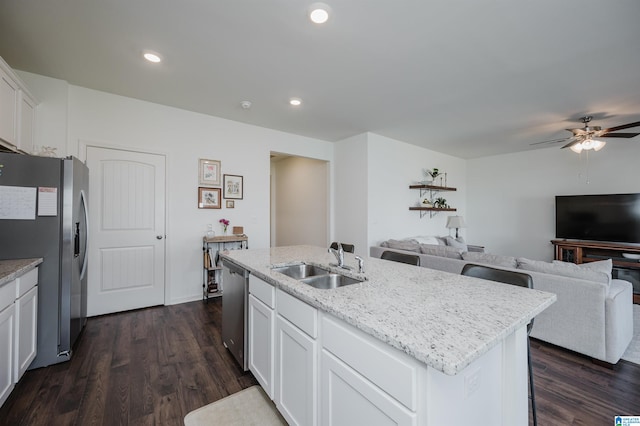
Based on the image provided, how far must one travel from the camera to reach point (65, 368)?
7.16 feet

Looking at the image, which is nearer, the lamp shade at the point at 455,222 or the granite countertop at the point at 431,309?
the granite countertop at the point at 431,309

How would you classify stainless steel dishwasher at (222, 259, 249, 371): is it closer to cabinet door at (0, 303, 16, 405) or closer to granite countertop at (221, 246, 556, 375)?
granite countertop at (221, 246, 556, 375)

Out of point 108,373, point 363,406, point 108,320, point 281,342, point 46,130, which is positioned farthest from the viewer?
point 108,320

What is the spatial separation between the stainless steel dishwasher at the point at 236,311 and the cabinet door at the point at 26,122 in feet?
7.28

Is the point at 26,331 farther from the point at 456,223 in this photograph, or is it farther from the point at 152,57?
the point at 456,223

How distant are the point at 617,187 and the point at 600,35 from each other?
4138 mm

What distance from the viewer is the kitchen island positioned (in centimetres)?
86

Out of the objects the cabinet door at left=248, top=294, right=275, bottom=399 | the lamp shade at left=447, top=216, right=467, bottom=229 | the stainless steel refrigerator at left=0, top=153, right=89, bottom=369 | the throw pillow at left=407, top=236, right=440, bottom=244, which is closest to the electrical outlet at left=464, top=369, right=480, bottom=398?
the cabinet door at left=248, top=294, right=275, bottom=399

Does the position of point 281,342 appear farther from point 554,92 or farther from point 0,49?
point 554,92

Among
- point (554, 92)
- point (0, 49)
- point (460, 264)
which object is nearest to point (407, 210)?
point (460, 264)

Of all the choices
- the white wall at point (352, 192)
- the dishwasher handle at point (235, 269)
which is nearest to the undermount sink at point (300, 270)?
the dishwasher handle at point (235, 269)

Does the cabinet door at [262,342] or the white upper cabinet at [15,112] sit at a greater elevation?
the white upper cabinet at [15,112]

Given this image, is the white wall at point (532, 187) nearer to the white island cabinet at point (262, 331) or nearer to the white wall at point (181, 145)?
the white wall at point (181, 145)

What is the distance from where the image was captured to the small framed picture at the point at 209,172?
3.90 m
